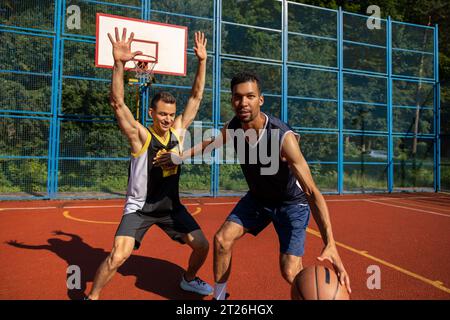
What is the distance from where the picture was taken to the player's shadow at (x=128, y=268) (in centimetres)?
344

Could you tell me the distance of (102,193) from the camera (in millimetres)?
9898

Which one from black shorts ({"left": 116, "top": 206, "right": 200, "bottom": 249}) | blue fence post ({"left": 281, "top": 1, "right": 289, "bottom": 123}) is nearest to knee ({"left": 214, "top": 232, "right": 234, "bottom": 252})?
black shorts ({"left": 116, "top": 206, "right": 200, "bottom": 249})

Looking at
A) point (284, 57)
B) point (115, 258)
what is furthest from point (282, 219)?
point (284, 57)

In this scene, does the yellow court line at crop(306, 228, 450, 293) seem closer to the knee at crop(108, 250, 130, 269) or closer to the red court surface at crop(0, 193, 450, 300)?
the red court surface at crop(0, 193, 450, 300)

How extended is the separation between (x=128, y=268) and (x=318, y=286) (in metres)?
2.56

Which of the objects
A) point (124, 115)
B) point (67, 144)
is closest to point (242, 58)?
point (67, 144)

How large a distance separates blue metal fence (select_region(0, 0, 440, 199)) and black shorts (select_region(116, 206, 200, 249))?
6.80 m

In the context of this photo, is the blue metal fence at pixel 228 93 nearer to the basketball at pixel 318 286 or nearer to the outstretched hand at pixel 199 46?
the outstretched hand at pixel 199 46

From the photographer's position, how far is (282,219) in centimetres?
299

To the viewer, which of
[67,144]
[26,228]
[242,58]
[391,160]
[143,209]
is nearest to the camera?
[143,209]

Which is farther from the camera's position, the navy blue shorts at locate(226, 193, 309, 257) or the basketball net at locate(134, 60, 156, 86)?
the basketball net at locate(134, 60, 156, 86)

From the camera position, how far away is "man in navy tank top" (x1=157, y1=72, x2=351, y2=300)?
9.04 ft
